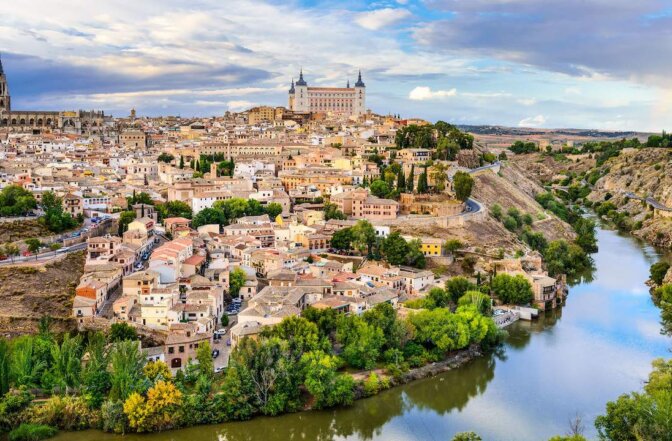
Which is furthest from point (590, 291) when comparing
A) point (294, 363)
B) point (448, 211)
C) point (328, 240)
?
point (294, 363)

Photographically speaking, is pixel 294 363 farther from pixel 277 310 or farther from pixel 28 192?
pixel 28 192

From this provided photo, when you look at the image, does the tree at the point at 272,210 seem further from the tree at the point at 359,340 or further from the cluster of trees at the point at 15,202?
the tree at the point at 359,340

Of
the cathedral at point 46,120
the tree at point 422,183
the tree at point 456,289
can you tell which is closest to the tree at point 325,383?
the tree at point 456,289

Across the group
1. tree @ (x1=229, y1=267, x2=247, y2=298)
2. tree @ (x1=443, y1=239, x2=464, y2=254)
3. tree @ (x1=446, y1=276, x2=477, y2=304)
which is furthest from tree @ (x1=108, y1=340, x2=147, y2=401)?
tree @ (x1=443, y1=239, x2=464, y2=254)

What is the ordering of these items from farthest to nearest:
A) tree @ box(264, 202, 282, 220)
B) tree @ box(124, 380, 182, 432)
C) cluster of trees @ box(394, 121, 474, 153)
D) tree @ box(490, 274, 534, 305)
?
cluster of trees @ box(394, 121, 474, 153), tree @ box(264, 202, 282, 220), tree @ box(490, 274, 534, 305), tree @ box(124, 380, 182, 432)

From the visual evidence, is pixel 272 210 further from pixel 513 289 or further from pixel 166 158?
pixel 166 158

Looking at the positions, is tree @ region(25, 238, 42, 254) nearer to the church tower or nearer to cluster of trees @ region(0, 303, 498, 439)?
cluster of trees @ region(0, 303, 498, 439)
